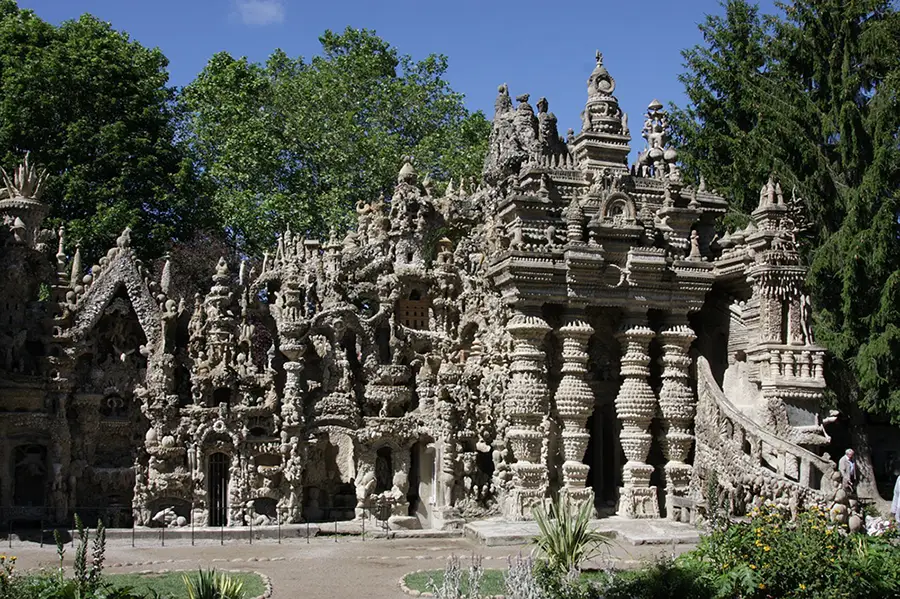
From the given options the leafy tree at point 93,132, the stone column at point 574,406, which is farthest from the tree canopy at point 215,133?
the stone column at point 574,406

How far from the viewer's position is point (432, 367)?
67.7 ft

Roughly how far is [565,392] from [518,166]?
4895 millimetres

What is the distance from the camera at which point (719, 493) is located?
58.6ft

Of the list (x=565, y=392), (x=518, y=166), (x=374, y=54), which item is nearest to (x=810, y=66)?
(x=518, y=166)

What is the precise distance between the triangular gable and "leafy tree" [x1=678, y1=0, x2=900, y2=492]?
48.5 ft

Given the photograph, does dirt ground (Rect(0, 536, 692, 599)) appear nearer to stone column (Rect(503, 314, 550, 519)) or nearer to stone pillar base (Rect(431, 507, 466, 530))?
stone pillar base (Rect(431, 507, 466, 530))

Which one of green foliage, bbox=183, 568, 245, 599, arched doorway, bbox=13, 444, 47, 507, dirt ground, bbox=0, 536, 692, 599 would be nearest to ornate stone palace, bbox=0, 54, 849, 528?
arched doorway, bbox=13, 444, 47, 507

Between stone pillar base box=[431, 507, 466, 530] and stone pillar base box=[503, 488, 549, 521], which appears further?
stone pillar base box=[431, 507, 466, 530]

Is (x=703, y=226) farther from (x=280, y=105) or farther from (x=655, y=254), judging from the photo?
(x=280, y=105)

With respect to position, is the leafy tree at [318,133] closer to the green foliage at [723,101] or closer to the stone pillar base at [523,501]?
the green foliage at [723,101]

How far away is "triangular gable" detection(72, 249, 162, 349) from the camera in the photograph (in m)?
19.3

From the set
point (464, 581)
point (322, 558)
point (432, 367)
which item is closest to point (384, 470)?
point (432, 367)

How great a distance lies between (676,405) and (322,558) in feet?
24.5

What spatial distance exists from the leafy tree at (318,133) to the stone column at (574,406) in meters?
13.6
